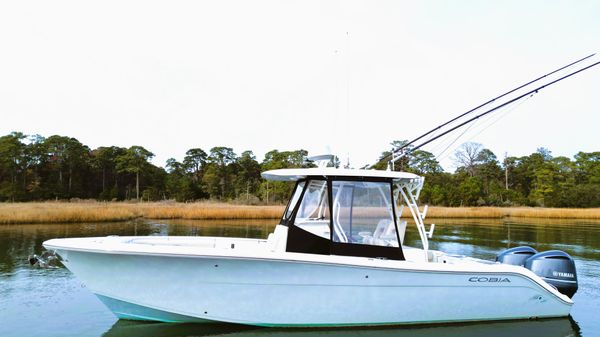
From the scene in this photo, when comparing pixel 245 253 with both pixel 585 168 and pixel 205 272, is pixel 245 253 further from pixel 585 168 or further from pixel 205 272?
pixel 585 168

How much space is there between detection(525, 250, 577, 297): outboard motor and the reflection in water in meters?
0.59

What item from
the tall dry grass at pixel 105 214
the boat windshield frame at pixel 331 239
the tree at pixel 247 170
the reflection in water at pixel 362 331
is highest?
the tree at pixel 247 170

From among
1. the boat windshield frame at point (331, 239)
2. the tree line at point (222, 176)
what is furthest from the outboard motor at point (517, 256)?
the tree line at point (222, 176)

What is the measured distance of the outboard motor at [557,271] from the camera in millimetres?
6734

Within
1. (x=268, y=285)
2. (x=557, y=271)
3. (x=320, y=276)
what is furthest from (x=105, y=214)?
(x=557, y=271)

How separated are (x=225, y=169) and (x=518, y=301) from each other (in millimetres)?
56319

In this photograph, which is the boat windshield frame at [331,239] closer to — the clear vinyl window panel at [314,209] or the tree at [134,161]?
the clear vinyl window panel at [314,209]

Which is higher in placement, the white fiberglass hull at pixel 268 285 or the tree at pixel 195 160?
the tree at pixel 195 160

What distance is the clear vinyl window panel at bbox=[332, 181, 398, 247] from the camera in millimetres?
6008

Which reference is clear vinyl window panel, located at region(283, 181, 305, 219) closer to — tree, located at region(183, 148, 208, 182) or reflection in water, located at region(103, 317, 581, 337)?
reflection in water, located at region(103, 317, 581, 337)

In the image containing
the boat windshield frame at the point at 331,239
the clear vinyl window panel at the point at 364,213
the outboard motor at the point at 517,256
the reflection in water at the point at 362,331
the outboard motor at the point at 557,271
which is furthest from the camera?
the outboard motor at the point at 517,256

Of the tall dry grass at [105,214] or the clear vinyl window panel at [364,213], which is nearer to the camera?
the clear vinyl window panel at [364,213]

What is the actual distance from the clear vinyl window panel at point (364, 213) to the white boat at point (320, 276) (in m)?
0.01

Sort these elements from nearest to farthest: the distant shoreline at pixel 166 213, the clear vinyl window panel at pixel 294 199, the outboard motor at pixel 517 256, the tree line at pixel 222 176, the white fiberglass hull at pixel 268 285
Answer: the white fiberglass hull at pixel 268 285 < the clear vinyl window panel at pixel 294 199 < the outboard motor at pixel 517 256 < the distant shoreline at pixel 166 213 < the tree line at pixel 222 176
